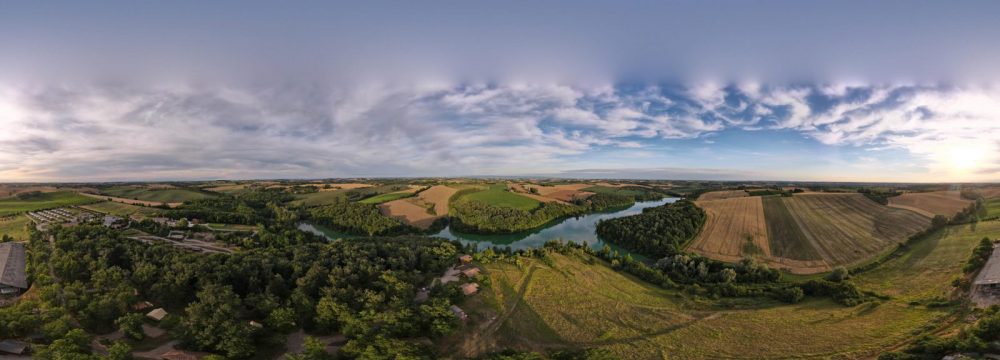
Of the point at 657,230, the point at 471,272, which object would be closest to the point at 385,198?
the point at 471,272

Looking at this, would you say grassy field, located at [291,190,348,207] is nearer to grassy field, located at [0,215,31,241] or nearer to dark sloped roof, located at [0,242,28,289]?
grassy field, located at [0,215,31,241]

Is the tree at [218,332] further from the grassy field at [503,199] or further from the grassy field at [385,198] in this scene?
the grassy field at [385,198]

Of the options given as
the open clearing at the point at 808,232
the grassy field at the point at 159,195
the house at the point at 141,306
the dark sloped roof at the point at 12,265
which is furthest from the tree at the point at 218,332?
the grassy field at the point at 159,195

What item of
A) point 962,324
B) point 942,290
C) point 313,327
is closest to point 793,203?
point 942,290

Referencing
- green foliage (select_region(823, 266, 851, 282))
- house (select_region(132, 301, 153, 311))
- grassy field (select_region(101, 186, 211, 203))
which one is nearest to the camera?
house (select_region(132, 301, 153, 311))

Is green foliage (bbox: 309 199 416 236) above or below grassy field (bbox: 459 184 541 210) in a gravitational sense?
below

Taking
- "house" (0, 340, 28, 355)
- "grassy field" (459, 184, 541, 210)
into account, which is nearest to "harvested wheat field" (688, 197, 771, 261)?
"grassy field" (459, 184, 541, 210)
